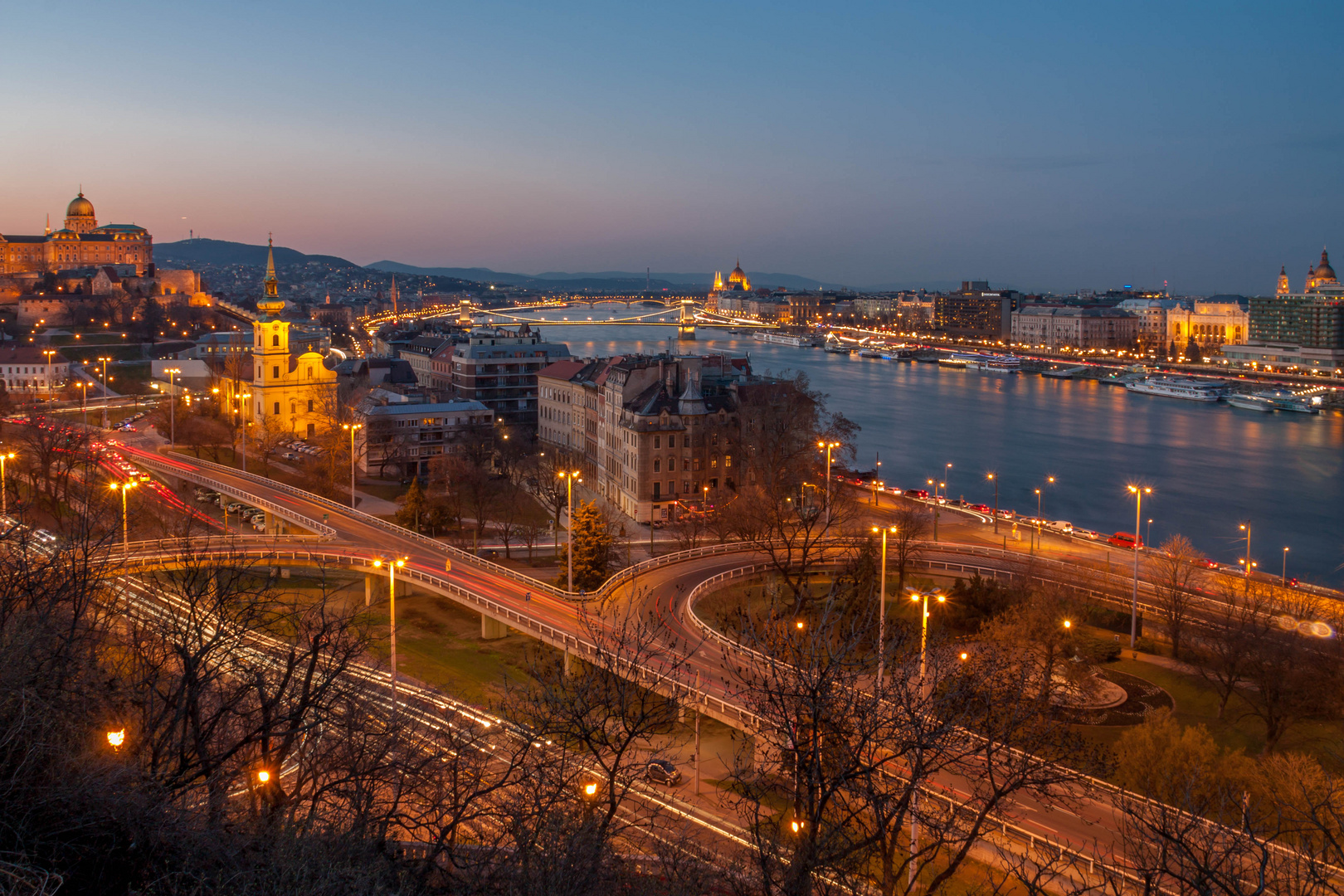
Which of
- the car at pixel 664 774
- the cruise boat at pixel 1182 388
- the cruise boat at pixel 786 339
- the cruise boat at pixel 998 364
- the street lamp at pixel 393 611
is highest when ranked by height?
the cruise boat at pixel 786 339

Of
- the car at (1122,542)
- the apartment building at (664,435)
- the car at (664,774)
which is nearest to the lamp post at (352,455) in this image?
the apartment building at (664,435)

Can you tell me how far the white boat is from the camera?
158ft

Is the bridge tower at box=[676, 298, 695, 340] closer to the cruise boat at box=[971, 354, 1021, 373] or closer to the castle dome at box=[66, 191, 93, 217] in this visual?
the cruise boat at box=[971, 354, 1021, 373]

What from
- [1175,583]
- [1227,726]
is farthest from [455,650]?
[1175,583]

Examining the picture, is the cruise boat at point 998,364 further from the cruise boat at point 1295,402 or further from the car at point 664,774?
the car at point 664,774

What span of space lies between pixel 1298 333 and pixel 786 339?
41.7 meters

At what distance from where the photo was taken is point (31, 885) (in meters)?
4.45

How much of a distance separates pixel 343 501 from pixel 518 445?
6.73 m

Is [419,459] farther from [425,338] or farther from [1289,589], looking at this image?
[1289,589]

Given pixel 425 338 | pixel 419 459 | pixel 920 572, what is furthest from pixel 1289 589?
pixel 425 338

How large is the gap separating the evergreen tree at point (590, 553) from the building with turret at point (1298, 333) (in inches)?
2296

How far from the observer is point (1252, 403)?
4906 centimetres

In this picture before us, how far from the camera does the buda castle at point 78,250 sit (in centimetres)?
5862

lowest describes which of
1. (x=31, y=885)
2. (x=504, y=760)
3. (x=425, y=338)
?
(x=504, y=760)
